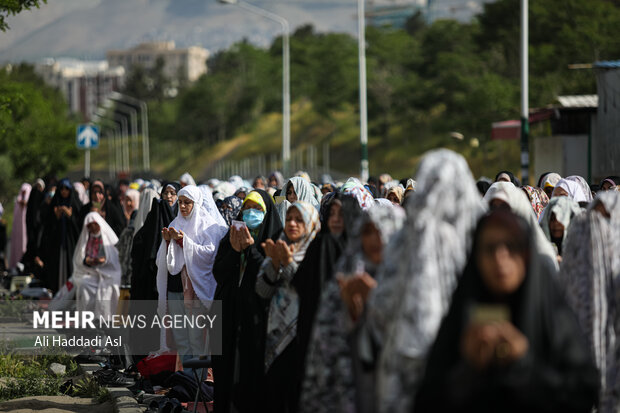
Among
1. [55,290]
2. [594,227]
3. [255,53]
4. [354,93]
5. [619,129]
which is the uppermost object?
[255,53]

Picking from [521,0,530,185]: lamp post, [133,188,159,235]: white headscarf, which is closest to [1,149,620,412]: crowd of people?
[133,188,159,235]: white headscarf

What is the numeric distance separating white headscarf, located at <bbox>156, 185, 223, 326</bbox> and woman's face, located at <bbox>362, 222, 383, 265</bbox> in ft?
16.0

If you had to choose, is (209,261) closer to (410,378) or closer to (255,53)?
(410,378)

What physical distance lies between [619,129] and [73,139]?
39993 millimetres

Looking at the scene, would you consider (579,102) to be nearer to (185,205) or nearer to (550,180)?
(550,180)

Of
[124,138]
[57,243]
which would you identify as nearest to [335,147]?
[124,138]

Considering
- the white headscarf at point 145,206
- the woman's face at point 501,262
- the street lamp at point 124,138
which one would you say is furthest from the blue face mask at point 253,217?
the street lamp at point 124,138

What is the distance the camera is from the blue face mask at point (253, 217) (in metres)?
8.02

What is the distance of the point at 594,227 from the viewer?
5.55 metres

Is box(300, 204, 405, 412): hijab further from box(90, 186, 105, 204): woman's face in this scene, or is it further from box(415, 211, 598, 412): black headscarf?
box(90, 186, 105, 204): woman's face

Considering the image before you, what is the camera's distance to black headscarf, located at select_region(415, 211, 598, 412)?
3520 mm

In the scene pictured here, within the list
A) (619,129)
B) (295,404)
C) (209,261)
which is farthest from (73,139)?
(295,404)

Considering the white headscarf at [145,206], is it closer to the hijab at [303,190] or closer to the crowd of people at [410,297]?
the crowd of people at [410,297]

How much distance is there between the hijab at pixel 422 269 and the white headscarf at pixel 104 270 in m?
8.49
